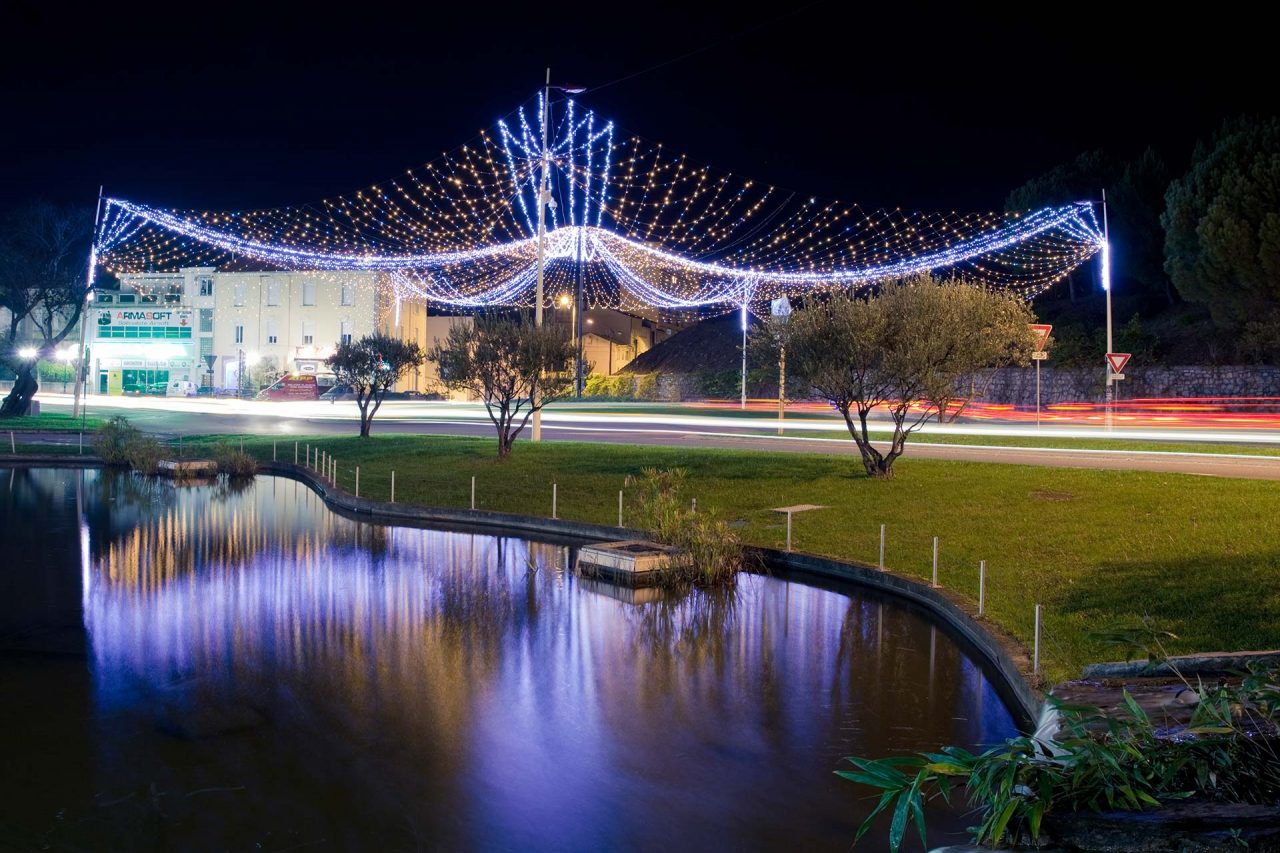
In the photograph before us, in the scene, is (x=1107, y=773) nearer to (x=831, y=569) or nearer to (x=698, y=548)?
(x=698, y=548)

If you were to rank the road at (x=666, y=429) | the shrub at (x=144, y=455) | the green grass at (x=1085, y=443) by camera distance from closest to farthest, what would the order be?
1. the road at (x=666, y=429)
2. the green grass at (x=1085, y=443)
3. the shrub at (x=144, y=455)

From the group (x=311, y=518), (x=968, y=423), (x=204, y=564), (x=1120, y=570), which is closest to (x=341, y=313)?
(x=968, y=423)

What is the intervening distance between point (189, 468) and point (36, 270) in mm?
24373

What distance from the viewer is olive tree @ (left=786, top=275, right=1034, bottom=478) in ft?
65.1

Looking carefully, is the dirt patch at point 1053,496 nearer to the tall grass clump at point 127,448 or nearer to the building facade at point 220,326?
the tall grass clump at point 127,448

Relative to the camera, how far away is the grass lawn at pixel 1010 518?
10.9 metres

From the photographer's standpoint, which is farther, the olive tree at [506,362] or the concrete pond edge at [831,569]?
the olive tree at [506,362]

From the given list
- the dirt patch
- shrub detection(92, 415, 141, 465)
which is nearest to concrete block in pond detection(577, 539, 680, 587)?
the dirt patch

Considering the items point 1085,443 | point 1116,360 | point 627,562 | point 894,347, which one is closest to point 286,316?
point 1116,360

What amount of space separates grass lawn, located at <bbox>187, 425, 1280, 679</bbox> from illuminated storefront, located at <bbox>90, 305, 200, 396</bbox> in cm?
5421

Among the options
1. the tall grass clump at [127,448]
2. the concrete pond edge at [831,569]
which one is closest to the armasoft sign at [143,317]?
the tall grass clump at [127,448]

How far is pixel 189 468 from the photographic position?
89.2 feet

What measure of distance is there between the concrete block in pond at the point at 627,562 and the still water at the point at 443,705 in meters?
0.35

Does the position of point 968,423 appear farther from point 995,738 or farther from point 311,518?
point 995,738
